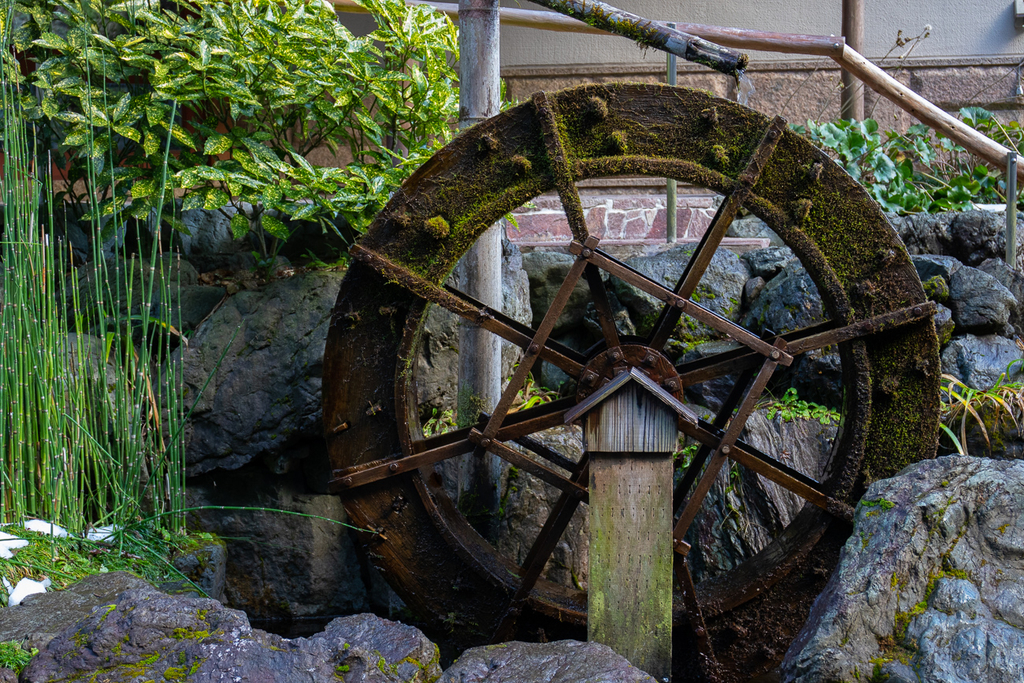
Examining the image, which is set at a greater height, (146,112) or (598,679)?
(146,112)

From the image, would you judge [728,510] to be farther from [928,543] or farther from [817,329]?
[928,543]

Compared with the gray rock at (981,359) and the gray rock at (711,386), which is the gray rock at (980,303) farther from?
the gray rock at (711,386)

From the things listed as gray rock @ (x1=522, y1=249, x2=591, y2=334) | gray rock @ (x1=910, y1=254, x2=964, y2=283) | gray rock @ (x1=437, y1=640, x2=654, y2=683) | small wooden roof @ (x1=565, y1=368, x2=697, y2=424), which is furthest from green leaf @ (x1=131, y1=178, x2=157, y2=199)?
gray rock @ (x1=910, y1=254, x2=964, y2=283)

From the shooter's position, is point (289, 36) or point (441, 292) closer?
point (441, 292)

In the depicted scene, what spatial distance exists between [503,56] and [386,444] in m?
4.48

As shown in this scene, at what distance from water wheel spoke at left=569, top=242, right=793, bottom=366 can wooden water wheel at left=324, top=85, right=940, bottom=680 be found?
0.01 metres

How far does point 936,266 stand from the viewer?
12.9 ft

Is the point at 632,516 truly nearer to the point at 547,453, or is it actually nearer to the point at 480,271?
the point at 547,453

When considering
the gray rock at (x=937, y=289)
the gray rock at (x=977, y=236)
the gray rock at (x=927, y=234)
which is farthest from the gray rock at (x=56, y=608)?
the gray rock at (x=977, y=236)

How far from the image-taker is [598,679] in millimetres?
1838

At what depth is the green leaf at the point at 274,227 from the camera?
3.52 metres

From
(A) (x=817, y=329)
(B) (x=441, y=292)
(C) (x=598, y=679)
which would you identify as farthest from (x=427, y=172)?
(C) (x=598, y=679)

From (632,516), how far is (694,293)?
2.14m

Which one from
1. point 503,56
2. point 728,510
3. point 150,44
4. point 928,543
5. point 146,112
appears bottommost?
point 728,510
